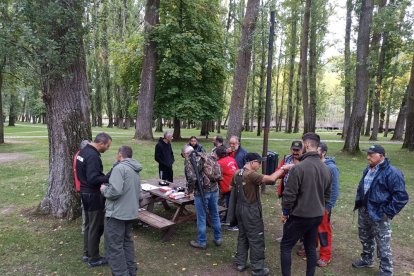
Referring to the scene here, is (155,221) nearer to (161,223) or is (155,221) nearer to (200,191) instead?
(161,223)

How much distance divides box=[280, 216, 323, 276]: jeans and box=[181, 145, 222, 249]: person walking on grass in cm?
161

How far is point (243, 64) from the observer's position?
38.3 ft

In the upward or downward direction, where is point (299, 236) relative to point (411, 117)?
downward

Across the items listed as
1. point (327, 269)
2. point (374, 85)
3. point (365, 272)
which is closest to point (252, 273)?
point (327, 269)

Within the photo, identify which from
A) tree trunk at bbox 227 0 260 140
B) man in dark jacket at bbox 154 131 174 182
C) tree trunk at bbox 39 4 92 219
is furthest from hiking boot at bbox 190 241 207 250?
tree trunk at bbox 227 0 260 140

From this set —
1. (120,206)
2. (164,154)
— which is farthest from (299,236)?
(164,154)

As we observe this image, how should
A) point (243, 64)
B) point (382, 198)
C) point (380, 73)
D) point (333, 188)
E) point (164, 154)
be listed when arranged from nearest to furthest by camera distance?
→ point (382, 198) < point (333, 188) < point (164, 154) < point (243, 64) < point (380, 73)

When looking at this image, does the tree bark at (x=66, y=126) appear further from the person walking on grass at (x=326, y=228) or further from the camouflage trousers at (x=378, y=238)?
the camouflage trousers at (x=378, y=238)

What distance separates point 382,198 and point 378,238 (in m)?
0.63

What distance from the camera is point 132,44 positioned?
68.6 ft

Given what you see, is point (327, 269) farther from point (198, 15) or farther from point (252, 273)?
point (198, 15)

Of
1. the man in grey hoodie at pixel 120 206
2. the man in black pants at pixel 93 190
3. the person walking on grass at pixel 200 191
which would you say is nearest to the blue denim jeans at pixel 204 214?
the person walking on grass at pixel 200 191

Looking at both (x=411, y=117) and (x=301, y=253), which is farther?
(x=411, y=117)

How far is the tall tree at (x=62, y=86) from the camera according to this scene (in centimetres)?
561
